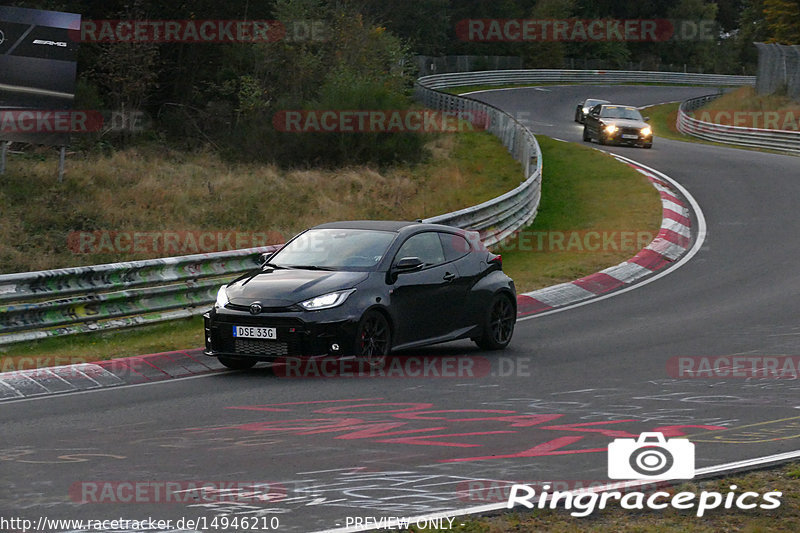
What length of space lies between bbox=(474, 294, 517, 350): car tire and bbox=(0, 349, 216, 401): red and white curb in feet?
10.1

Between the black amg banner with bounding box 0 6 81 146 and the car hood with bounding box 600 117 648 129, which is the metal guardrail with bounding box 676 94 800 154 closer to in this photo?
the car hood with bounding box 600 117 648 129

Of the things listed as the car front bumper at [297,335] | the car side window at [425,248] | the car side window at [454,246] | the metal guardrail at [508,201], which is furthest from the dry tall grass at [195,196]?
the car front bumper at [297,335]

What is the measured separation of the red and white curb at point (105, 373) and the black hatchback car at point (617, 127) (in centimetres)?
3050

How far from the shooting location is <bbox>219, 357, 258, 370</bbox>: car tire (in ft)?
37.8

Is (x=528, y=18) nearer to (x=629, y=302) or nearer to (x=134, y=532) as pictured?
(x=629, y=302)

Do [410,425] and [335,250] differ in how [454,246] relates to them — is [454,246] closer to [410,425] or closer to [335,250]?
[335,250]

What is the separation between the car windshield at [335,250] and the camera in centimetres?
1181

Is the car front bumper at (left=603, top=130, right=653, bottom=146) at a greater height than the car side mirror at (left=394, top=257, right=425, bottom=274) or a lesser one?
lesser

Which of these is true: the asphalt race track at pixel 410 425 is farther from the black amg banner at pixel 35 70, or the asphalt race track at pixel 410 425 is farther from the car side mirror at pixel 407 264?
the black amg banner at pixel 35 70

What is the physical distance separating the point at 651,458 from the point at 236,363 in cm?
549

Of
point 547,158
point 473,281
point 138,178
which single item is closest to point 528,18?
point 547,158

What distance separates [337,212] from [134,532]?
20.3 meters

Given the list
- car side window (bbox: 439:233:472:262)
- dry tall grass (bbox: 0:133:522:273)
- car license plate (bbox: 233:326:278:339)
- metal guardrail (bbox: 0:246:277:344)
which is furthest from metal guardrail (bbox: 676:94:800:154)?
car license plate (bbox: 233:326:278:339)

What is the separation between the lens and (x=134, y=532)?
5.74 metres
